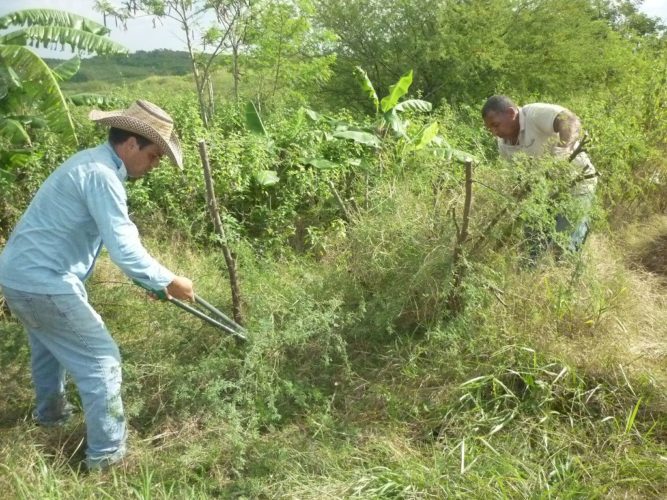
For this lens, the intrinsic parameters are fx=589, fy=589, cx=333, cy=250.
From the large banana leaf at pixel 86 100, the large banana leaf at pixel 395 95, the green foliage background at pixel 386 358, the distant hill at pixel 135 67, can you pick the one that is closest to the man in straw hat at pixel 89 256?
the green foliage background at pixel 386 358

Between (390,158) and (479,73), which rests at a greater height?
(479,73)

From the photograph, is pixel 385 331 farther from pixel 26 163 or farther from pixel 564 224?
pixel 26 163

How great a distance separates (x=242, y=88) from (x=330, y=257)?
11308mm

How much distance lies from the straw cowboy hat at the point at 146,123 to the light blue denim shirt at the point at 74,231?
0.14 meters

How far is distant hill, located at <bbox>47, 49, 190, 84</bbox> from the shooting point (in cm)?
3381

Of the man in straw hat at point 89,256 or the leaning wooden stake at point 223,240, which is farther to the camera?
the leaning wooden stake at point 223,240

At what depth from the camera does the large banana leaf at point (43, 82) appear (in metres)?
5.54

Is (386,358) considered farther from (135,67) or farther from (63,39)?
(135,67)

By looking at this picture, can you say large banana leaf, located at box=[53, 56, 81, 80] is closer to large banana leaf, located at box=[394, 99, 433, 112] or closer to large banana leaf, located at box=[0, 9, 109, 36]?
large banana leaf, located at box=[0, 9, 109, 36]

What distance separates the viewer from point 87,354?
2777 mm

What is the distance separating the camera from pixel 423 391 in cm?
335

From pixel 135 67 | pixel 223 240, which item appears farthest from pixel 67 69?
pixel 135 67

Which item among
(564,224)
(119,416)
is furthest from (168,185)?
(564,224)

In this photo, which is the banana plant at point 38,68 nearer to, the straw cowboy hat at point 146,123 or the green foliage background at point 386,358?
the green foliage background at point 386,358
